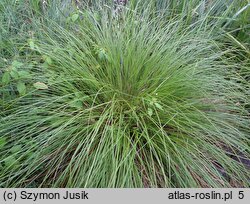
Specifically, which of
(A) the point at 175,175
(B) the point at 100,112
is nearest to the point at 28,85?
(B) the point at 100,112

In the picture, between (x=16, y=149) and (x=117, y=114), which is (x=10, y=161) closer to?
(x=16, y=149)

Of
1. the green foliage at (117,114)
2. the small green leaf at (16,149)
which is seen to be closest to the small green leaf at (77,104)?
the green foliage at (117,114)

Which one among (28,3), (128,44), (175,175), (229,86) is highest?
(28,3)

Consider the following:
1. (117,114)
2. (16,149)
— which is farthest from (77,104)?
(16,149)

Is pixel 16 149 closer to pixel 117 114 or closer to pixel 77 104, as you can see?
pixel 77 104

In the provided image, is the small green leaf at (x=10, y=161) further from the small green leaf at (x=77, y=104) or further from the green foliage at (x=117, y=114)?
the small green leaf at (x=77, y=104)

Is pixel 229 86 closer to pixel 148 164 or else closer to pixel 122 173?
pixel 148 164

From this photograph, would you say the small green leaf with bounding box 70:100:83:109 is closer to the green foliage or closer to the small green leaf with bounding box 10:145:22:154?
the green foliage

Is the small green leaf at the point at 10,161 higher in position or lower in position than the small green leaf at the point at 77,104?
lower

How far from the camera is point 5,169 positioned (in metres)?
1.87

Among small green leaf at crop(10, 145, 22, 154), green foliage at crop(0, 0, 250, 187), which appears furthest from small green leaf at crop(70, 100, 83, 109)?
small green leaf at crop(10, 145, 22, 154)

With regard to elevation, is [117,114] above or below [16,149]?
above

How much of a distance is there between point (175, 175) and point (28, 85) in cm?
115

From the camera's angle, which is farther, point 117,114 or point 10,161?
point 117,114
